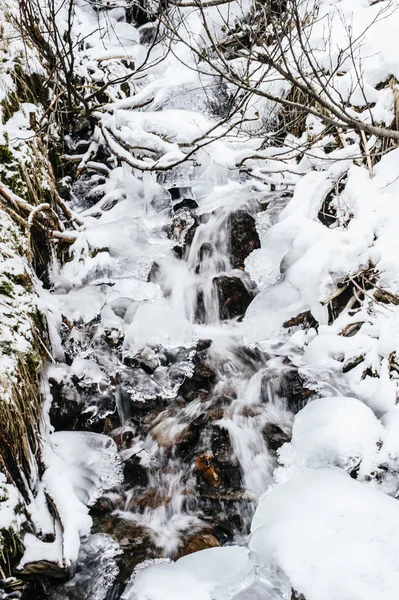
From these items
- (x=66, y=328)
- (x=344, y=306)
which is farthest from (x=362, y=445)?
(x=66, y=328)

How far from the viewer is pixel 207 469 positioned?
277 cm

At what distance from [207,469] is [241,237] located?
7.02ft

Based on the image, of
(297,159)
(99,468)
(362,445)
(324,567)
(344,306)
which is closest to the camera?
(324,567)

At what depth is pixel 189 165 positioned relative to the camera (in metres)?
4.84

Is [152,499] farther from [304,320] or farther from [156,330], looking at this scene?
[304,320]

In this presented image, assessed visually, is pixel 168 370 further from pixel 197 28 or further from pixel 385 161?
pixel 197 28

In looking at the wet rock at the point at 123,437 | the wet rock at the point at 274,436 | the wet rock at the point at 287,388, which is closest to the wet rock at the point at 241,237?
the wet rock at the point at 287,388

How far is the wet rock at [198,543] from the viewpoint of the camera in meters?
2.44

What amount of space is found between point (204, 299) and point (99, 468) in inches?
65.7

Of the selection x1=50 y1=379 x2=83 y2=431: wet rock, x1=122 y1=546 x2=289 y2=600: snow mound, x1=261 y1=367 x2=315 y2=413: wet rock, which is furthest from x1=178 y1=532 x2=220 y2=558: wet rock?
x1=50 y1=379 x2=83 y2=431: wet rock

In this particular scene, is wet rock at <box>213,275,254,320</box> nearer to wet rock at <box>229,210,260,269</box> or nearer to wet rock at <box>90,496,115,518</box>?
wet rock at <box>229,210,260,269</box>

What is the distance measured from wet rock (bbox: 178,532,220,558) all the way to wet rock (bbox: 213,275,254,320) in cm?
177

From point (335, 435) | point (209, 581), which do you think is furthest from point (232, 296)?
point (209, 581)

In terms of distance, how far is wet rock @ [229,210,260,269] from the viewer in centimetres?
416
